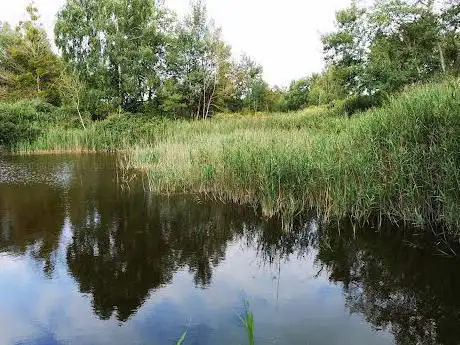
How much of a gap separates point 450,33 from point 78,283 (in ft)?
71.4

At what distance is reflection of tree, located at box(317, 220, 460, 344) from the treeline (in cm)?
1492

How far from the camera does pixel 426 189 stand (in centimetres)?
495

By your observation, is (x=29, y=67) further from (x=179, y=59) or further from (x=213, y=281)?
(x=213, y=281)

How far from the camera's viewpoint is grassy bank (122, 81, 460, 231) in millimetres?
4746

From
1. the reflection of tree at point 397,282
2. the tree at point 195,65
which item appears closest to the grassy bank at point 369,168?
the reflection of tree at point 397,282

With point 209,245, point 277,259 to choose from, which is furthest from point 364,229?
point 209,245

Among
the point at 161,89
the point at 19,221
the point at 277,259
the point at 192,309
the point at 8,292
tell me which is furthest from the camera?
the point at 161,89

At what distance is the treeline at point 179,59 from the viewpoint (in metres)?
20.1

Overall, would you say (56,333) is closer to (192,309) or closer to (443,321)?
(192,309)

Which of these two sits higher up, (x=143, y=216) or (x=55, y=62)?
(x=55, y=62)

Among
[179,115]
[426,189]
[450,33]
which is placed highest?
[450,33]

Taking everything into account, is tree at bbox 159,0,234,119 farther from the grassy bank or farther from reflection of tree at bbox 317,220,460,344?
reflection of tree at bbox 317,220,460,344

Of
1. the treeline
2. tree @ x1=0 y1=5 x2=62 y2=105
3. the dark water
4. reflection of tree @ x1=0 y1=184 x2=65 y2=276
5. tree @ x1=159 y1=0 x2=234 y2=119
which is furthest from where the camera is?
tree @ x1=0 y1=5 x2=62 y2=105

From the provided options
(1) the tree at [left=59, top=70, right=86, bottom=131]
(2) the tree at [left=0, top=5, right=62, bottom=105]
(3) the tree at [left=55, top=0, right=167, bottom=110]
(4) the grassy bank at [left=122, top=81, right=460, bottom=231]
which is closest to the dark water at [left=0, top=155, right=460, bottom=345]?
(4) the grassy bank at [left=122, top=81, right=460, bottom=231]
